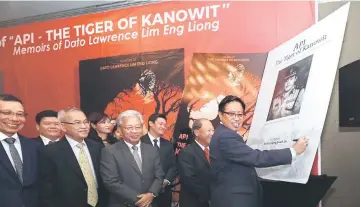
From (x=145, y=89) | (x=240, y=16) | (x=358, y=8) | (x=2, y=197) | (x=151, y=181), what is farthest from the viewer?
(x=145, y=89)

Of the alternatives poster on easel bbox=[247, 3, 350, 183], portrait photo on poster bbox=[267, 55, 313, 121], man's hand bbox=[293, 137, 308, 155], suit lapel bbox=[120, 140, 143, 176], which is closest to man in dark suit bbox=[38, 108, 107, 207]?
suit lapel bbox=[120, 140, 143, 176]

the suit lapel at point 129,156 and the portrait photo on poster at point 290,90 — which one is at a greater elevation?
the portrait photo on poster at point 290,90

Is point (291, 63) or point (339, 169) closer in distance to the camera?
point (291, 63)

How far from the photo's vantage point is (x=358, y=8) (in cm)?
384

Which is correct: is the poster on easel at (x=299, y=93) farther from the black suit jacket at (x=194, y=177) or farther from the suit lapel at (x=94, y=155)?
the suit lapel at (x=94, y=155)

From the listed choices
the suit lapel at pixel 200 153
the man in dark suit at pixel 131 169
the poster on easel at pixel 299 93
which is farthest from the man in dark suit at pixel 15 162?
the poster on easel at pixel 299 93

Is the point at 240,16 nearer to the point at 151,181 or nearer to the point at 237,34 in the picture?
the point at 237,34

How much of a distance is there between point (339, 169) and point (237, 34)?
1653 mm

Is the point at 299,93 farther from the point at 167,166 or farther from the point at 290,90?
the point at 167,166

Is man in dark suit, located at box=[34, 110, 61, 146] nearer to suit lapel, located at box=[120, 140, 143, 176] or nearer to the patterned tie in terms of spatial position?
the patterned tie

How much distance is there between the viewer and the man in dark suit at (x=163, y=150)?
398 cm

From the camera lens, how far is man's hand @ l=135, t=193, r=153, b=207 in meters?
3.30

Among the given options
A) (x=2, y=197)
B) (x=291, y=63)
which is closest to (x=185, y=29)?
(x=291, y=63)

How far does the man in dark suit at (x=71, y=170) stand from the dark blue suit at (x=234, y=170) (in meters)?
1.04
